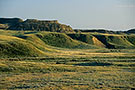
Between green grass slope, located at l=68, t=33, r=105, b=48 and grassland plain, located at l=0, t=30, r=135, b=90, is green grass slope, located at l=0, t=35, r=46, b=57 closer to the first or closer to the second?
grassland plain, located at l=0, t=30, r=135, b=90

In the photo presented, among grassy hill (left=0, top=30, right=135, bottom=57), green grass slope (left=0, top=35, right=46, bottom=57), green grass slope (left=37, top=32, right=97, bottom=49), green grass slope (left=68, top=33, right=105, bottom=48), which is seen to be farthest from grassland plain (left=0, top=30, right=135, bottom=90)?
green grass slope (left=68, top=33, right=105, bottom=48)

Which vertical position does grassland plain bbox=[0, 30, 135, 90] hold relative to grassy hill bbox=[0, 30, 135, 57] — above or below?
below

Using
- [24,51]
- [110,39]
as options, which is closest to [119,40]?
[110,39]

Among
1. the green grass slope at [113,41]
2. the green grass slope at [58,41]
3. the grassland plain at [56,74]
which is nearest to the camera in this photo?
the grassland plain at [56,74]

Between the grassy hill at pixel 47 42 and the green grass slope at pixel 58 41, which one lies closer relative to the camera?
the grassy hill at pixel 47 42

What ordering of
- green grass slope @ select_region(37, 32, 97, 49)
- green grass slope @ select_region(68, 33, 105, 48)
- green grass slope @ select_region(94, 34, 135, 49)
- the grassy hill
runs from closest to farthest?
1. the grassy hill
2. green grass slope @ select_region(37, 32, 97, 49)
3. green grass slope @ select_region(68, 33, 105, 48)
4. green grass slope @ select_region(94, 34, 135, 49)

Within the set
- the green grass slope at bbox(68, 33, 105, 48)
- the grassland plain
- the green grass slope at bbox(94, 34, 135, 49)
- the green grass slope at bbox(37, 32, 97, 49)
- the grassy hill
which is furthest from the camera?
the green grass slope at bbox(94, 34, 135, 49)

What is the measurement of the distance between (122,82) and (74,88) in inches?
306

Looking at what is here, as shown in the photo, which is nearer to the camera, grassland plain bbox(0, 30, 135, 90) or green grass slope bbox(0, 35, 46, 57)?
grassland plain bbox(0, 30, 135, 90)

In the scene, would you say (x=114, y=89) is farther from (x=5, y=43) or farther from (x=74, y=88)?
(x=5, y=43)

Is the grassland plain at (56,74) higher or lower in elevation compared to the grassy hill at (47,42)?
lower

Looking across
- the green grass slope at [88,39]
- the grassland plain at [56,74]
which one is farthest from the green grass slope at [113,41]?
the grassland plain at [56,74]

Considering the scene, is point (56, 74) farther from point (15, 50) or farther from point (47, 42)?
point (47, 42)

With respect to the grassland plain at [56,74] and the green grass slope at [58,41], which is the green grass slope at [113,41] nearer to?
the green grass slope at [58,41]
